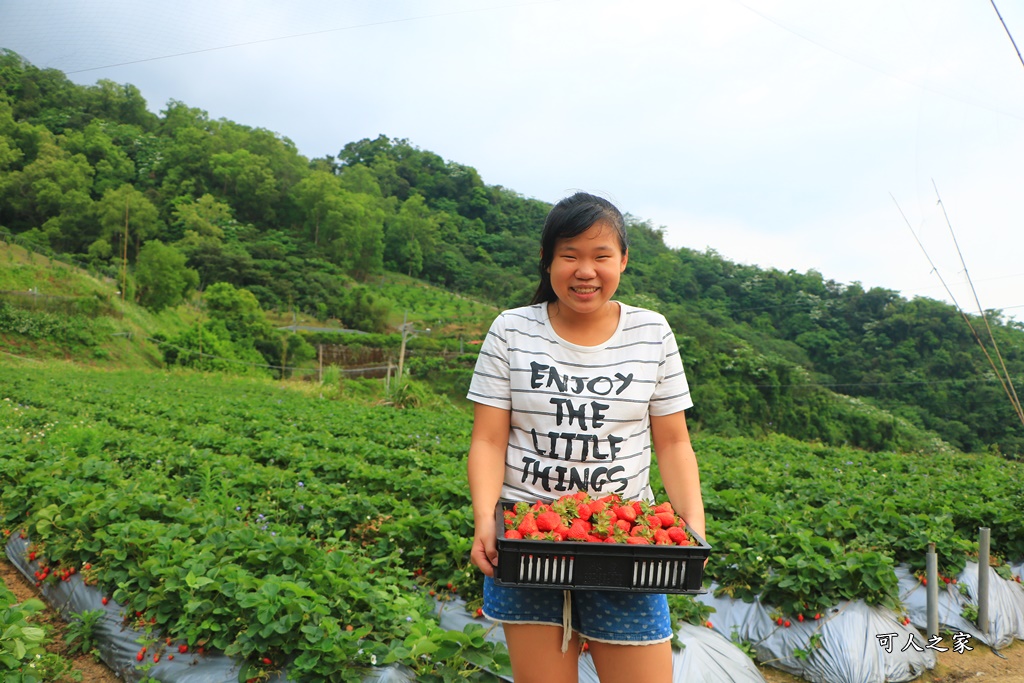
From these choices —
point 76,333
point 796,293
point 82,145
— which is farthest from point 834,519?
point 82,145

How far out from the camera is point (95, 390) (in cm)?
1380

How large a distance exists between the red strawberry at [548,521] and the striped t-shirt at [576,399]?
152 mm

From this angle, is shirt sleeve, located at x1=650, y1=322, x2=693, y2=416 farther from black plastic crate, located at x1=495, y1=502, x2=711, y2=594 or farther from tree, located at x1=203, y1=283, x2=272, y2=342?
tree, located at x1=203, y1=283, x2=272, y2=342

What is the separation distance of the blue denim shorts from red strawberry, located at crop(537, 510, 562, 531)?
0.44ft

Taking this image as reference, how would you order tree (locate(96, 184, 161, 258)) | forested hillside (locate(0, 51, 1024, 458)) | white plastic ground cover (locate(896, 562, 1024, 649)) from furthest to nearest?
tree (locate(96, 184, 161, 258)), forested hillside (locate(0, 51, 1024, 458)), white plastic ground cover (locate(896, 562, 1024, 649))

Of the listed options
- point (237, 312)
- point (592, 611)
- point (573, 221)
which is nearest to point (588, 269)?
point (573, 221)

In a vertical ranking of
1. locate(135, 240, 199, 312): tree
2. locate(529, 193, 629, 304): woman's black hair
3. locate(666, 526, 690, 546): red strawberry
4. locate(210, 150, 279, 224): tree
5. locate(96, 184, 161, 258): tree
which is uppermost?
locate(210, 150, 279, 224): tree

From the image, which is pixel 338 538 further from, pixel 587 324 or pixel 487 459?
pixel 587 324

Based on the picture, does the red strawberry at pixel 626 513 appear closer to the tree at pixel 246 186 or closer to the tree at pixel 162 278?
the tree at pixel 162 278

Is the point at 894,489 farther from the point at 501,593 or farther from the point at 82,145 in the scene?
the point at 82,145

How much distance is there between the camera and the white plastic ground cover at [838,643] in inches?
136

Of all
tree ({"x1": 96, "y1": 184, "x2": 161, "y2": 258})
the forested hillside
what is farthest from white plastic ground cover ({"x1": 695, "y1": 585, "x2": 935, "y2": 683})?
tree ({"x1": 96, "y1": 184, "x2": 161, "y2": 258})

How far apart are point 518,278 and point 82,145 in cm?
3152

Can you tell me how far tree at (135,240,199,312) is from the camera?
126 feet
